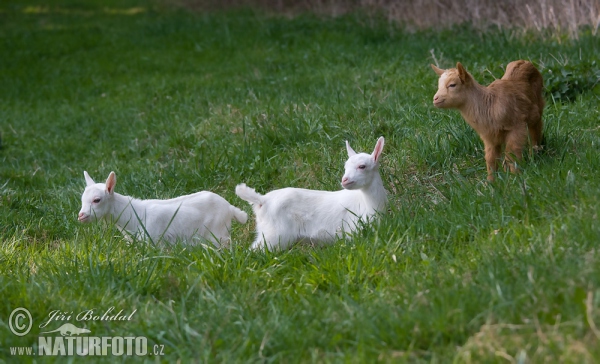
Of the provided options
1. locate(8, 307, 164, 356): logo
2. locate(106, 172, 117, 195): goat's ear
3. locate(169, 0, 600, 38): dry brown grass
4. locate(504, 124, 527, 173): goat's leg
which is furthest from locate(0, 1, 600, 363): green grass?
locate(169, 0, 600, 38): dry brown grass

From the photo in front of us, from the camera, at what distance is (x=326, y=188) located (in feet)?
21.1

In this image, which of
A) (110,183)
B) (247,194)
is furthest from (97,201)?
(247,194)

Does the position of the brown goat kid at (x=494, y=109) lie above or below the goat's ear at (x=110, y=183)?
above

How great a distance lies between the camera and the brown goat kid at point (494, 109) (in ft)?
17.0

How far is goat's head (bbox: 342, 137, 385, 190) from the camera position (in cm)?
519

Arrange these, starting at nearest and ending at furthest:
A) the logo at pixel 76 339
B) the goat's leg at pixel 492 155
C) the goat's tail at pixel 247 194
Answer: the logo at pixel 76 339 → the goat's leg at pixel 492 155 → the goat's tail at pixel 247 194

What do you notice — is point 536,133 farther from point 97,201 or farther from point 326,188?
point 97,201

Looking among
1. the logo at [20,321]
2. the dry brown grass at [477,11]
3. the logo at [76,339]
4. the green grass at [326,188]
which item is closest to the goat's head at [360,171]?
the green grass at [326,188]

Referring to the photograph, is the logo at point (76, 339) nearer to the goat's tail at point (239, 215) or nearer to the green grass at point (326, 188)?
the green grass at point (326, 188)

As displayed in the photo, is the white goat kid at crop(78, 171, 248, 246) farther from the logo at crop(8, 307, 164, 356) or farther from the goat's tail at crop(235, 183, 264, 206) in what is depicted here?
the logo at crop(8, 307, 164, 356)

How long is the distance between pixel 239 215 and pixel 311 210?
804 millimetres

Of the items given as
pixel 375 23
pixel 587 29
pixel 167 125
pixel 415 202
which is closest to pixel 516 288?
pixel 415 202

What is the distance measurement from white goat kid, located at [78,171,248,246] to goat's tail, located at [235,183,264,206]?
0.47m

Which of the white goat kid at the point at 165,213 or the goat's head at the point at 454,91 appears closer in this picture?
the goat's head at the point at 454,91
